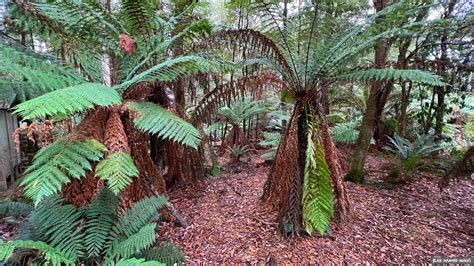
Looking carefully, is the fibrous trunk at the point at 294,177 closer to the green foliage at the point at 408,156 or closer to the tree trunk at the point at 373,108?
the tree trunk at the point at 373,108

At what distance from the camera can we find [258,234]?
6.98 ft

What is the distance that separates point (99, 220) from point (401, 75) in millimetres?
2217

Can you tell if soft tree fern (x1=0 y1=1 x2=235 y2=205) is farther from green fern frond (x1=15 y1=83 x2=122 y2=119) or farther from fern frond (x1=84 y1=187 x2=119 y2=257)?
fern frond (x1=84 y1=187 x2=119 y2=257)

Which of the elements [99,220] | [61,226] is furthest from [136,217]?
[61,226]

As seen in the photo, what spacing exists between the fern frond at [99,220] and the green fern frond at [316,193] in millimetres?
Answer: 1342

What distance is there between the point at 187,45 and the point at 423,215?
285 centimetres

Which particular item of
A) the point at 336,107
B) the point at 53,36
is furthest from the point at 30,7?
the point at 336,107

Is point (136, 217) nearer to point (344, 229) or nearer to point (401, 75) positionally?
point (344, 229)

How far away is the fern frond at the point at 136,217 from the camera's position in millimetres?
1783

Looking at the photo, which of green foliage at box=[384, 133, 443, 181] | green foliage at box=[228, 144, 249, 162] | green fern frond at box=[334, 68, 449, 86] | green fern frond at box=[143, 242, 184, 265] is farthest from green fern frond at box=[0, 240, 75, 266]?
green foliage at box=[384, 133, 443, 181]

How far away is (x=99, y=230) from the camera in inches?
68.1

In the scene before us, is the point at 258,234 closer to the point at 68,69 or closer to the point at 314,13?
the point at 314,13

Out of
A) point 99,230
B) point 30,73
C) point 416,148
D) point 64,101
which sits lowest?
point 99,230

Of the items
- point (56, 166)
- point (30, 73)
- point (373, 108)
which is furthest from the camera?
point (373, 108)
